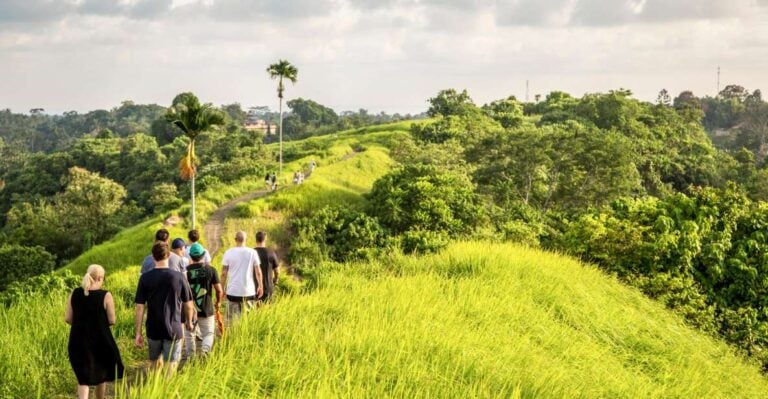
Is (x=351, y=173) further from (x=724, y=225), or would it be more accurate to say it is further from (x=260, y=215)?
(x=724, y=225)

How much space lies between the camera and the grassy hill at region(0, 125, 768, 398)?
4594 millimetres

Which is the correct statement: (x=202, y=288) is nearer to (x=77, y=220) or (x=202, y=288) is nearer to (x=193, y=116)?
(x=193, y=116)

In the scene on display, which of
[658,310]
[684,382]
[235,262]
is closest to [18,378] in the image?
[235,262]

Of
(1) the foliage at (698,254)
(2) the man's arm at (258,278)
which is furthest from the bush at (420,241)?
(2) the man's arm at (258,278)

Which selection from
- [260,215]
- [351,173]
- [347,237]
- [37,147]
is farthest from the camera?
[37,147]

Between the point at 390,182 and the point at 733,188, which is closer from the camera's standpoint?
the point at 733,188

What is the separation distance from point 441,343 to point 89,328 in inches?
124

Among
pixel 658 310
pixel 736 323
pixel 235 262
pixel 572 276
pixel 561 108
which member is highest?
pixel 561 108

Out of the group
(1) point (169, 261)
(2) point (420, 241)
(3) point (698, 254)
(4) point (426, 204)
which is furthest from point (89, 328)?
(4) point (426, 204)

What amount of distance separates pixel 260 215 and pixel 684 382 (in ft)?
58.4

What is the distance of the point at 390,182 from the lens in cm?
2347

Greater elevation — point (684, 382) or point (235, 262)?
point (235, 262)

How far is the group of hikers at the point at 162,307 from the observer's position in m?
5.03

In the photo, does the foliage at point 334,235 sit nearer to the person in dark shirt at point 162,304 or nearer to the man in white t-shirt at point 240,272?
the man in white t-shirt at point 240,272
